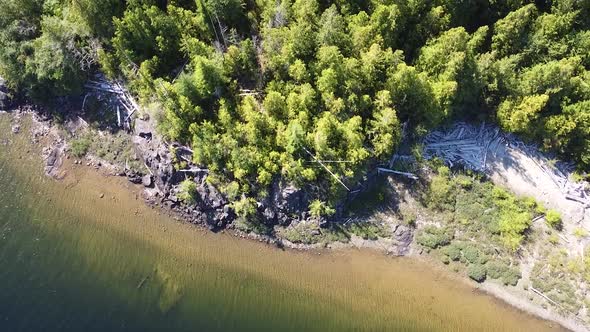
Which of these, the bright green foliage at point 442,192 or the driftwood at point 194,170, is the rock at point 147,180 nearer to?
the driftwood at point 194,170

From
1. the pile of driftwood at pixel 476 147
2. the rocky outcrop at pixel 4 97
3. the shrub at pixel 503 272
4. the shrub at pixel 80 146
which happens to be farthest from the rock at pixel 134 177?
the shrub at pixel 503 272

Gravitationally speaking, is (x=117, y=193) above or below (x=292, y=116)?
below

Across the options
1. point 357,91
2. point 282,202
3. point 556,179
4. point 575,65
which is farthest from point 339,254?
point 575,65

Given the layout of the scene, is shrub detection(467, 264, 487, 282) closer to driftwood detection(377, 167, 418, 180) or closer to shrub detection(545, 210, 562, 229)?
shrub detection(545, 210, 562, 229)

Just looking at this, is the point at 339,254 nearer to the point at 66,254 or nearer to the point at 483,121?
the point at 483,121

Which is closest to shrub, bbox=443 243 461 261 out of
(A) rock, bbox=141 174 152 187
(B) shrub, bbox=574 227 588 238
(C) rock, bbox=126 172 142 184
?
(B) shrub, bbox=574 227 588 238

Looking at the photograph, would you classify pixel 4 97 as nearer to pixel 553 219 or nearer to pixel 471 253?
pixel 471 253
